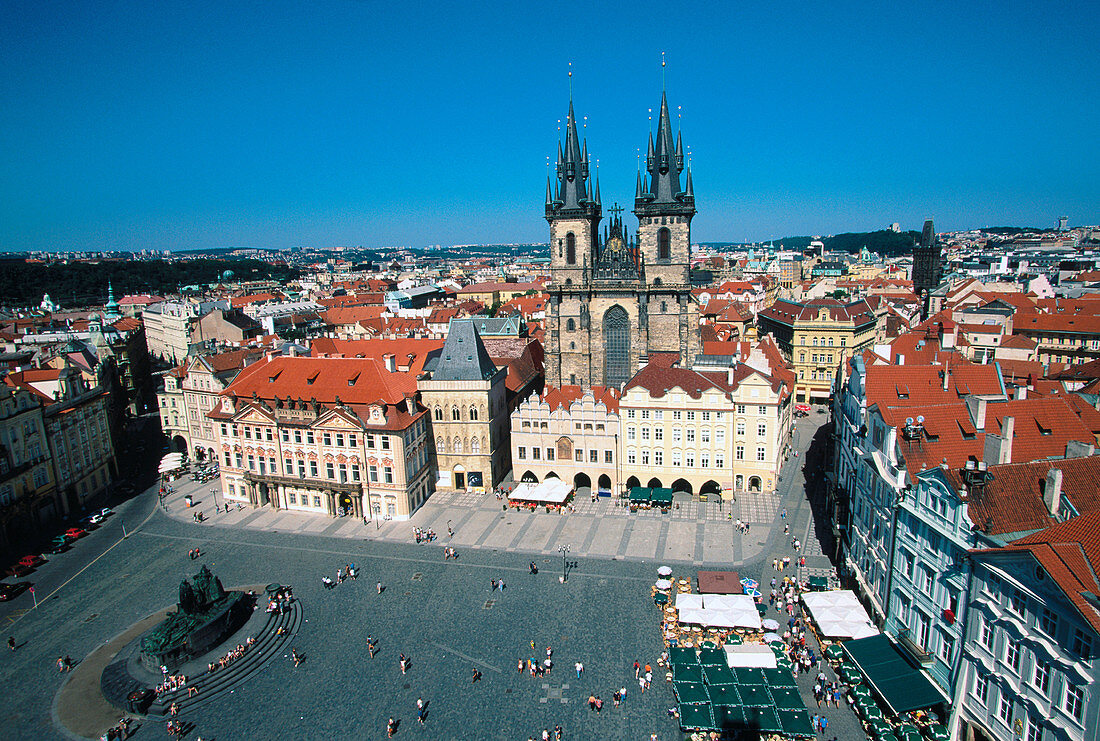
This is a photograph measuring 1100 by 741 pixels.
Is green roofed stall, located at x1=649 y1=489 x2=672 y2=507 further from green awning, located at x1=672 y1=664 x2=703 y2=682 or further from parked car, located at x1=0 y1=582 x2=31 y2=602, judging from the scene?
parked car, located at x1=0 y1=582 x2=31 y2=602

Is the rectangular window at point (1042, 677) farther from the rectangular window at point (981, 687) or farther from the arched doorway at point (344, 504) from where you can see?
the arched doorway at point (344, 504)

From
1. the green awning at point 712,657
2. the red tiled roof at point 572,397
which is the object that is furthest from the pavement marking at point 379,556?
the red tiled roof at point 572,397

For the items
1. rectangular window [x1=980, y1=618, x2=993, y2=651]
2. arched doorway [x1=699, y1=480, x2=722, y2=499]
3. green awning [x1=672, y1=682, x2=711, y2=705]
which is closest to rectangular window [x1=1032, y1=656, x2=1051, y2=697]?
rectangular window [x1=980, y1=618, x2=993, y2=651]

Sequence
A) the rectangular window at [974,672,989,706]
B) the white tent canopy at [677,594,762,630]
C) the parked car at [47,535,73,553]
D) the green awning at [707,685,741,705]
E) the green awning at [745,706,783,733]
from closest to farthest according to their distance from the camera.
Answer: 1. the rectangular window at [974,672,989,706]
2. the green awning at [745,706,783,733]
3. the green awning at [707,685,741,705]
4. the white tent canopy at [677,594,762,630]
5. the parked car at [47,535,73,553]

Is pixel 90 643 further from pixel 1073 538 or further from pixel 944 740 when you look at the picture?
pixel 1073 538

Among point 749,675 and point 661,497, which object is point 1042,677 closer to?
point 749,675
